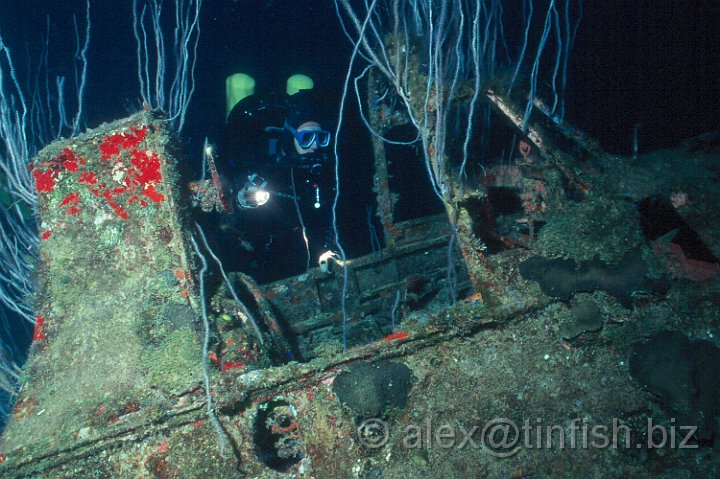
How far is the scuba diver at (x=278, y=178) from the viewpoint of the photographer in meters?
5.02

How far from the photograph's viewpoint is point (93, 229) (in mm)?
2438

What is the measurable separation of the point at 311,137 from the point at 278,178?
1.13 meters

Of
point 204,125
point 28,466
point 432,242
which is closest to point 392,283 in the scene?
point 432,242

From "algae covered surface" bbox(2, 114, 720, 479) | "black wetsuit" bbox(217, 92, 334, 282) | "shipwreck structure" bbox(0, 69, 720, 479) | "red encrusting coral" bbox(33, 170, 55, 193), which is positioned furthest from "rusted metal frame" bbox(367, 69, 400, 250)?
"red encrusting coral" bbox(33, 170, 55, 193)

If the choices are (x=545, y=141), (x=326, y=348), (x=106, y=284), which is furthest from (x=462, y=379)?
(x=106, y=284)

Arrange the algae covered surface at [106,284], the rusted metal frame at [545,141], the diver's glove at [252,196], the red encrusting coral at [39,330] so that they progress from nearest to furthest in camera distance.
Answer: the algae covered surface at [106,284] < the red encrusting coral at [39,330] < the rusted metal frame at [545,141] < the diver's glove at [252,196]

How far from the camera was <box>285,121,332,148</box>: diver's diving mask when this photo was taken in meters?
4.97

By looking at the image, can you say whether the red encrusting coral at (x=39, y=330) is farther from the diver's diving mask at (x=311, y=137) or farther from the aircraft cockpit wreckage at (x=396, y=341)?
the diver's diving mask at (x=311, y=137)

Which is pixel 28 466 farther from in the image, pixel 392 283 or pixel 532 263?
pixel 392 283

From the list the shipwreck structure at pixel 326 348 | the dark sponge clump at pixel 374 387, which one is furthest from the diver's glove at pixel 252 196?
the dark sponge clump at pixel 374 387

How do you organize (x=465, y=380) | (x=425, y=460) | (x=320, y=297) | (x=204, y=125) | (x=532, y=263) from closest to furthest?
1. (x=425, y=460)
2. (x=465, y=380)
3. (x=532, y=263)
4. (x=320, y=297)
5. (x=204, y=125)

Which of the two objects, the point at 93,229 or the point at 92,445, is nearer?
the point at 92,445

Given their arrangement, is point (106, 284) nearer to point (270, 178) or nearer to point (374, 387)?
point (374, 387)

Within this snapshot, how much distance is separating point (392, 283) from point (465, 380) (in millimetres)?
2705
